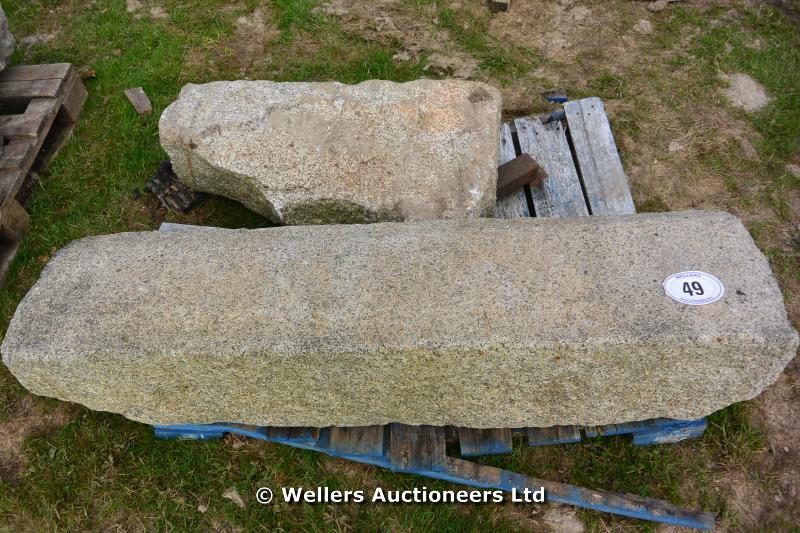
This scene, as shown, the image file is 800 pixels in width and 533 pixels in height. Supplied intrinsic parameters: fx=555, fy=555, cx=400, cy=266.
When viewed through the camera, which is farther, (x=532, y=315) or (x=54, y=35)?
(x=54, y=35)

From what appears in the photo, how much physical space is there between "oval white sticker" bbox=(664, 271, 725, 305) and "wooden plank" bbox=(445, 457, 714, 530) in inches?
37.2

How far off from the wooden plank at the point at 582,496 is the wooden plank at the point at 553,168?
1.31m

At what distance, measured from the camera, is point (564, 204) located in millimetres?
2912

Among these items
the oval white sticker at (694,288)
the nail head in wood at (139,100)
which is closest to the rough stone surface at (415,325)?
the oval white sticker at (694,288)

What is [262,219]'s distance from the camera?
3.11 metres

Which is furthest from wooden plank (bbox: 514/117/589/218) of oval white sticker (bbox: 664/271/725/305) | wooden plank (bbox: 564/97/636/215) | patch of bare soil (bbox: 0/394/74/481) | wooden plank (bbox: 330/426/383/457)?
patch of bare soil (bbox: 0/394/74/481)

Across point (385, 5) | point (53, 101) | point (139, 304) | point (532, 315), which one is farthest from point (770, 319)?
point (53, 101)

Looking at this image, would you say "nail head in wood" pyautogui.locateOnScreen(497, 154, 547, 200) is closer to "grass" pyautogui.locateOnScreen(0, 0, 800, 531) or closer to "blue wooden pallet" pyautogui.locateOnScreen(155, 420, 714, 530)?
"grass" pyautogui.locateOnScreen(0, 0, 800, 531)

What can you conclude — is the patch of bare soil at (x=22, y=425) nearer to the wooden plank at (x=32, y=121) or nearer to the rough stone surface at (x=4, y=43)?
the wooden plank at (x=32, y=121)

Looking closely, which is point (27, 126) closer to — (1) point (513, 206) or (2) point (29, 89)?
(2) point (29, 89)

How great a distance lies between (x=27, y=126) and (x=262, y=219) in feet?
5.09

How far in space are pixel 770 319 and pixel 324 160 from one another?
183cm

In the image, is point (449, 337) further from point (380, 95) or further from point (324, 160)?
point (380, 95)

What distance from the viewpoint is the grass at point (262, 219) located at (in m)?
2.35
